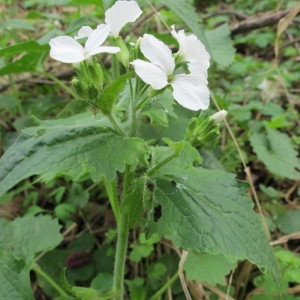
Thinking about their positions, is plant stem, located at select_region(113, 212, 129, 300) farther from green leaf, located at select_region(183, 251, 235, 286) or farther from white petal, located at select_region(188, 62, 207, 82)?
white petal, located at select_region(188, 62, 207, 82)

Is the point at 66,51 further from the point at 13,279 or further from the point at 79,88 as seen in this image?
the point at 13,279

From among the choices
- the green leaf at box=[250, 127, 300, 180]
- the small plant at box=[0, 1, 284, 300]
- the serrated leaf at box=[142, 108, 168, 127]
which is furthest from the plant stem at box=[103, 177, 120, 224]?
the green leaf at box=[250, 127, 300, 180]

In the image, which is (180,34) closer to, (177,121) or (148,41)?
(148,41)

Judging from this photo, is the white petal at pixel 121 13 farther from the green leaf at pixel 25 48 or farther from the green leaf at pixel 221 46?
the green leaf at pixel 221 46

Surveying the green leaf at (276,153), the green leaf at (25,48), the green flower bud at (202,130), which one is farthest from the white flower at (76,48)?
the green leaf at (276,153)

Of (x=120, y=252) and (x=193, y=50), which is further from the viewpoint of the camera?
(x=120, y=252)

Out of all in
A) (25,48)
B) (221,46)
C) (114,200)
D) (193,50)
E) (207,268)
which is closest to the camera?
(193,50)

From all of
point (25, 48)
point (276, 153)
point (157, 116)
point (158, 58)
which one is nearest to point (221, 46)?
point (276, 153)
